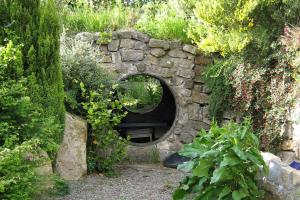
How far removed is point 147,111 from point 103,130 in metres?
2.94

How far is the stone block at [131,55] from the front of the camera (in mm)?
6012

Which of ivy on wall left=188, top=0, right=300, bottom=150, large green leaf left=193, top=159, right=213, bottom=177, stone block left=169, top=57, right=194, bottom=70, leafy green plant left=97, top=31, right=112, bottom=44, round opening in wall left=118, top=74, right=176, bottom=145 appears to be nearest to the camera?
large green leaf left=193, top=159, right=213, bottom=177

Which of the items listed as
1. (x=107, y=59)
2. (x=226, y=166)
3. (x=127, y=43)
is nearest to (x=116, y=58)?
(x=107, y=59)

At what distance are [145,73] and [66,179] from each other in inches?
81.9

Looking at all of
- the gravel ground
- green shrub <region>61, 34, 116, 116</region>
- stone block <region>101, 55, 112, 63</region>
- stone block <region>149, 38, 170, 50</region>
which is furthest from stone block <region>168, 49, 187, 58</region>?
the gravel ground

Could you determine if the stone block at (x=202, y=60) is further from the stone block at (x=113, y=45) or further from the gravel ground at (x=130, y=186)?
the gravel ground at (x=130, y=186)

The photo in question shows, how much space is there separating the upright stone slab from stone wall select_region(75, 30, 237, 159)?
1354mm

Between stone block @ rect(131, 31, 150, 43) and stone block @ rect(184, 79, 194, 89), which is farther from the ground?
stone block @ rect(131, 31, 150, 43)

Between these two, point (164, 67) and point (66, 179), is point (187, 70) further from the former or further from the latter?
point (66, 179)

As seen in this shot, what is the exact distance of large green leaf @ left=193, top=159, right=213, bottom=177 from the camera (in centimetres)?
343

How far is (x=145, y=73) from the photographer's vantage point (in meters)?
6.11

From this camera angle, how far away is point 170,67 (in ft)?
20.1

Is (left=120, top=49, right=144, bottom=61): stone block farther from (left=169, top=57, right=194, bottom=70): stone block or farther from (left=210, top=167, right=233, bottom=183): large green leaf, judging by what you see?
(left=210, top=167, right=233, bottom=183): large green leaf

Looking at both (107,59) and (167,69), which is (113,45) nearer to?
(107,59)
